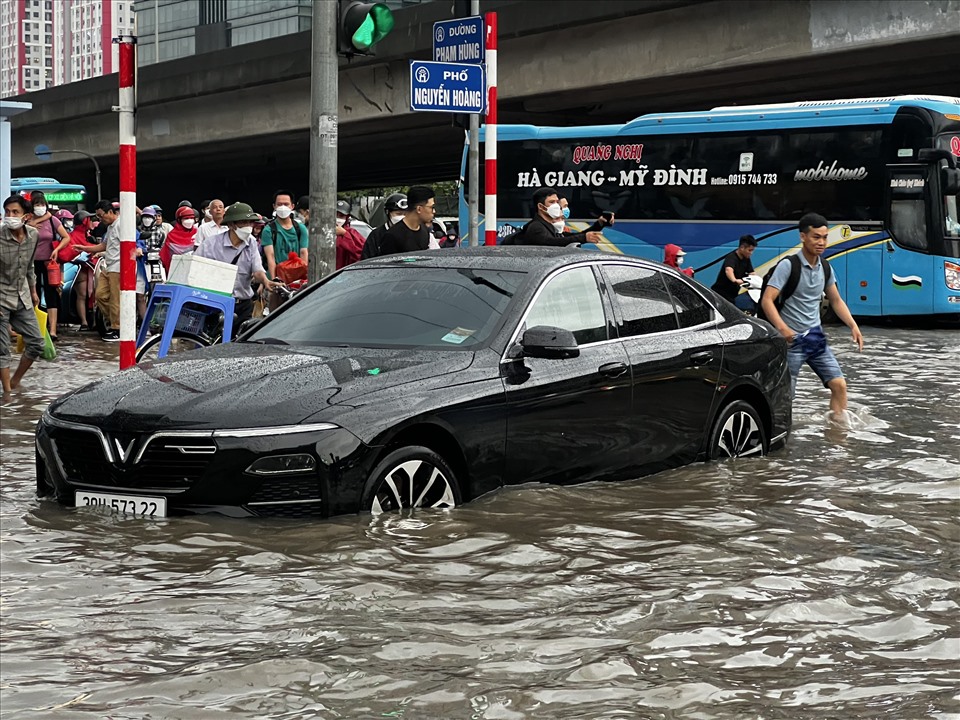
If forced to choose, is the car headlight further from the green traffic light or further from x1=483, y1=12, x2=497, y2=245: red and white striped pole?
x1=483, y1=12, x2=497, y2=245: red and white striped pole

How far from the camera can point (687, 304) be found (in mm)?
9102

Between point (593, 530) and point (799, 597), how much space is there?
4.65ft

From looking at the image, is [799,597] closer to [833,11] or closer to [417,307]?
[417,307]

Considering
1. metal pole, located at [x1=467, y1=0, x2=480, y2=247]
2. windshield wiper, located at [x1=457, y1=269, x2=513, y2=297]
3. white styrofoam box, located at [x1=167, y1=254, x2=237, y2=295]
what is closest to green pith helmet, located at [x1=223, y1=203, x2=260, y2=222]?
white styrofoam box, located at [x1=167, y1=254, x2=237, y2=295]

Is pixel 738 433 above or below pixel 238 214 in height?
below

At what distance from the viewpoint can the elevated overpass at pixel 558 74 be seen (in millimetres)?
27375

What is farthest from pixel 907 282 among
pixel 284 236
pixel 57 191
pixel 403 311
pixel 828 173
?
pixel 57 191

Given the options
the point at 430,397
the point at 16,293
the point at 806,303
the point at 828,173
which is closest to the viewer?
the point at 430,397

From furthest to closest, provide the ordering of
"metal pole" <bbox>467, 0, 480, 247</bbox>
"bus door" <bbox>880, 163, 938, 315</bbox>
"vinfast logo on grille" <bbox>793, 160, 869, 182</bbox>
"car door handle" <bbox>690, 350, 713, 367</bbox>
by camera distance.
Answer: "vinfast logo on grille" <bbox>793, 160, 869, 182</bbox> < "bus door" <bbox>880, 163, 938, 315</bbox> < "metal pole" <bbox>467, 0, 480, 247</bbox> < "car door handle" <bbox>690, 350, 713, 367</bbox>

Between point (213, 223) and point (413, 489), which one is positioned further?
point (213, 223)

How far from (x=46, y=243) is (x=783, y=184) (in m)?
11.1

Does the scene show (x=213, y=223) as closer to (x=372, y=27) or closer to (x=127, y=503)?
(x=372, y=27)

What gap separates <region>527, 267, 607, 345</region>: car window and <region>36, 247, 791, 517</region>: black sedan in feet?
0.03

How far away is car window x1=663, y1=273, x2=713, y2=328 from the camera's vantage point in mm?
9008
